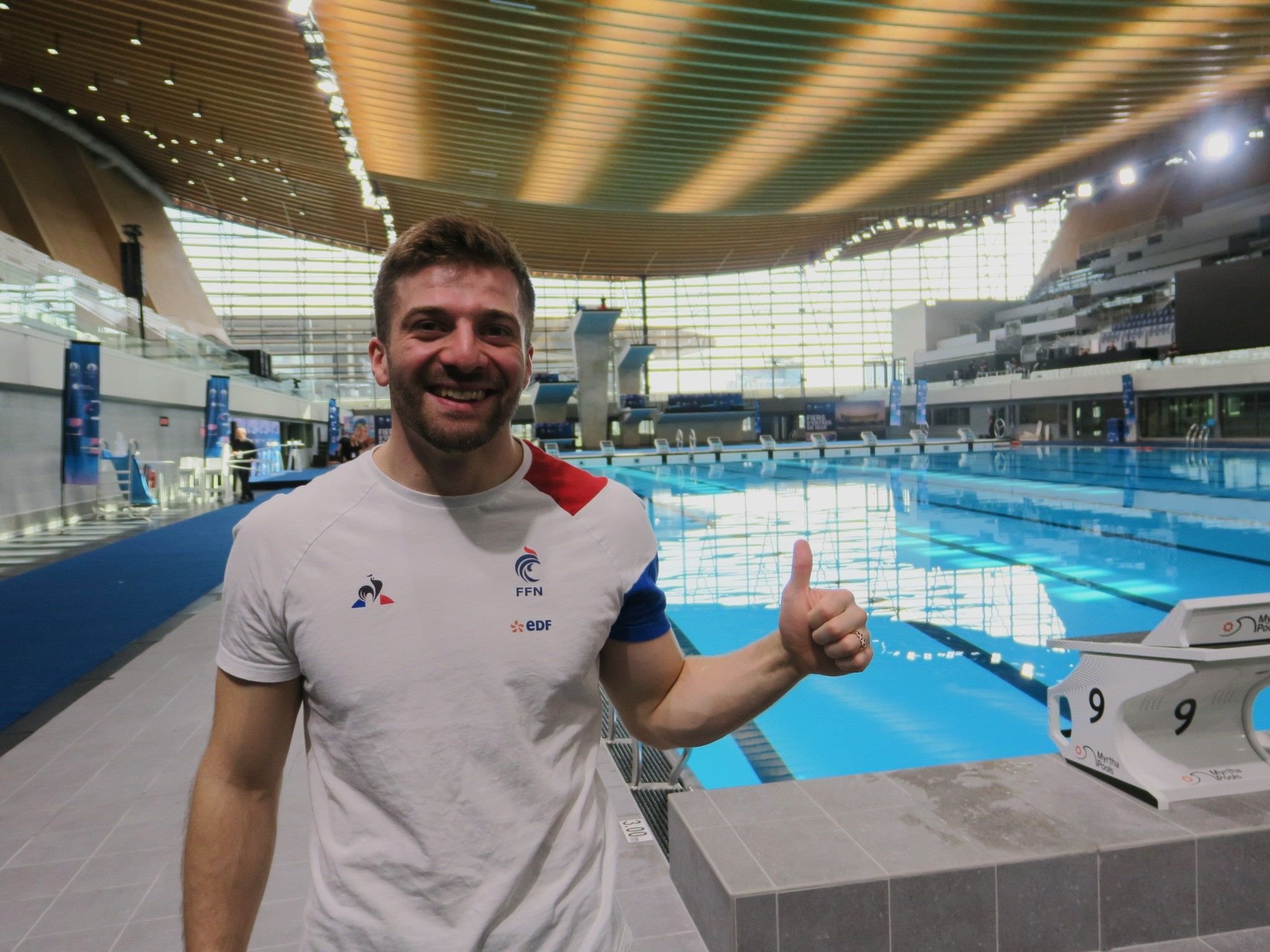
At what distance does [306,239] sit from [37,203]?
47.5ft

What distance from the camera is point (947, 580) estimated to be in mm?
8125

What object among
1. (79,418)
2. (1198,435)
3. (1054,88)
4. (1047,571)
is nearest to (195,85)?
(79,418)

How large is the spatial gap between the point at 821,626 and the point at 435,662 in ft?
1.66

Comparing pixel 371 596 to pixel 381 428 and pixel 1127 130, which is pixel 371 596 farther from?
pixel 381 428

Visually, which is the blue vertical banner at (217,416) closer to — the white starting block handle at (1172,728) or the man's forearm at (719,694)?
the white starting block handle at (1172,728)

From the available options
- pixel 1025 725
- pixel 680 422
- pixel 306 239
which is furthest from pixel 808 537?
pixel 306 239

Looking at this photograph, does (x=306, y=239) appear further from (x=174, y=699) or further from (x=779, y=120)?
(x=174, y=699)

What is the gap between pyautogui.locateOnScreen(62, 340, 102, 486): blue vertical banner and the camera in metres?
11.5

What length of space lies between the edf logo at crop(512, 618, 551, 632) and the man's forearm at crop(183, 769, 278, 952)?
45cm

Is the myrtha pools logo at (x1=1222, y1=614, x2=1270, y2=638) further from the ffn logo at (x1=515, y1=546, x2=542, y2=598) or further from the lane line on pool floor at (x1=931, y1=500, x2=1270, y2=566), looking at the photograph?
the lane line on pool floor at (x1=931, y1=500, x2=1270, y2=566)

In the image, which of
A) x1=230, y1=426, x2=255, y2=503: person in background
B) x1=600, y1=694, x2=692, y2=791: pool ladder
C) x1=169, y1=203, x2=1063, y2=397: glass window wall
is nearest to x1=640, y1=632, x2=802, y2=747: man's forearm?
x1=600, y1=694, x2=692, y2=791: pool ladder

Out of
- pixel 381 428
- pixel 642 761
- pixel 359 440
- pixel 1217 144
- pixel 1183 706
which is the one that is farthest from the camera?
pixel 381 428

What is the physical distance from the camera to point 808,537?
35.0 feet

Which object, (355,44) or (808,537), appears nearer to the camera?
(808,537)
